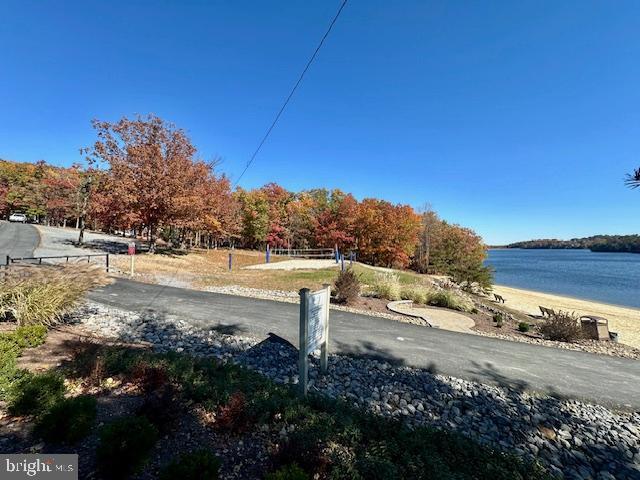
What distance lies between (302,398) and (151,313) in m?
5.67

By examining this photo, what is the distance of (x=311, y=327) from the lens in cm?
445

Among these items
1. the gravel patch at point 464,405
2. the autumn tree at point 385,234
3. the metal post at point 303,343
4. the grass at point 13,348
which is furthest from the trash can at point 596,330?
the autumn tree at point 385,234

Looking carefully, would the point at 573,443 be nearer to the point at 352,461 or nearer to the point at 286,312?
the point at 352,461

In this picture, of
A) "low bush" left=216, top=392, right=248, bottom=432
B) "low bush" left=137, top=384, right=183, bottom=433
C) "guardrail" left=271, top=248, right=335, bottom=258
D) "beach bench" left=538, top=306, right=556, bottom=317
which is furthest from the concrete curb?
"guardrail" left=271, top=248, right=335, bottom=258

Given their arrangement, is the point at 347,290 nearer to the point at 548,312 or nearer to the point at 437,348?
the point at 437,348

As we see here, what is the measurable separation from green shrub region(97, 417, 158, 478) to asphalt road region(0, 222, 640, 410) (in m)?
4.26

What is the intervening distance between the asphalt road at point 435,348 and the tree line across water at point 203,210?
38.0 ft

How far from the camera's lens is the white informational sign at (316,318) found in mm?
4344

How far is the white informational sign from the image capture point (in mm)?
4344

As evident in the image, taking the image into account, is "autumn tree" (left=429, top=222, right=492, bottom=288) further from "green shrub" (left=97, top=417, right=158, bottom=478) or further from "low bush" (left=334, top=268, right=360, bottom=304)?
"green shrub" (left=97, top=417, right=158, bottom=478)

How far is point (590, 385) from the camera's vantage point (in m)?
5.76

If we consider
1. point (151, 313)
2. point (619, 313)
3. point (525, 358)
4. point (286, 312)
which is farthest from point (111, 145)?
point (619, 313)

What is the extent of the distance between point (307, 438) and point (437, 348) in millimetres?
4993

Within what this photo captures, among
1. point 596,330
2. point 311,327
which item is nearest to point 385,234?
point 596,330
